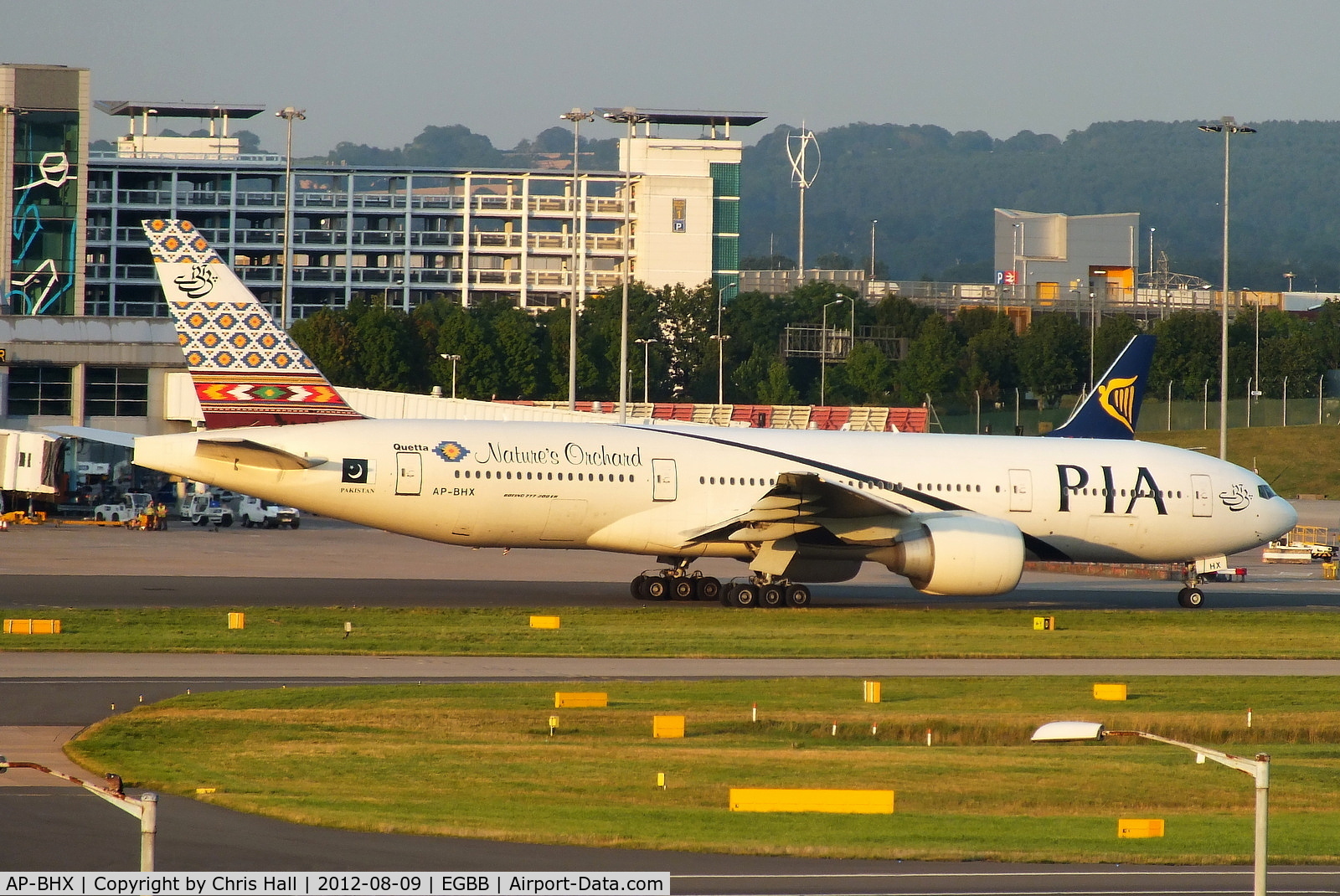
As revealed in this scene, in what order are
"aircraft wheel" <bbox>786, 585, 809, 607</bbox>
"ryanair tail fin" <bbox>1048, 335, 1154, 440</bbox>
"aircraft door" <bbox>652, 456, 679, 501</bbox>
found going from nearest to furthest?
"aircraft door" <bbox>652, 456, 679, 501</bbox> → "aircraft wheel" <bbox>786, 585, 809, 607</bbox> → "ryanair tail fin" <bbox>1048, 335, 1154, 440</bbox>

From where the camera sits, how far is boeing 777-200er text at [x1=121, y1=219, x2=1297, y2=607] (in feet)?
98.9

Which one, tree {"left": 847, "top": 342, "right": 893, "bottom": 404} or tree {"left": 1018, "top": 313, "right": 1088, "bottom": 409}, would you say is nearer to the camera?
tree {"left": 847, "top": 342, "right": 893, "bottom": 404}

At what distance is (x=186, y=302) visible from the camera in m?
30.6

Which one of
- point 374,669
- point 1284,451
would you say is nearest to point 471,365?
point 1284,451

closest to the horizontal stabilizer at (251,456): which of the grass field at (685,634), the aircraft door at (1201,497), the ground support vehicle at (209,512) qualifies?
the grass field at (685,634)

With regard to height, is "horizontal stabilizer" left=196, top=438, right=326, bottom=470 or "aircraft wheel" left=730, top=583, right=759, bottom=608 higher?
"horizontal stabilizer" left=196, top=438, right=326, bottom=470

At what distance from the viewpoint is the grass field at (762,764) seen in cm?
1394

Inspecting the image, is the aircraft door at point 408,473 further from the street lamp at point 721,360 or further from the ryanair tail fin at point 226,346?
the street lamp at point 721,360

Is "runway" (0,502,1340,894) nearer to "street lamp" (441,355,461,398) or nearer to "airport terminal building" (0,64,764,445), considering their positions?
"street lamp" (441,355,461,398)

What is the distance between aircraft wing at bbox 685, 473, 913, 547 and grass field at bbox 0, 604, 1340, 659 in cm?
149

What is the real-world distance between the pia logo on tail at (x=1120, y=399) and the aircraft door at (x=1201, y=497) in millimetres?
5028

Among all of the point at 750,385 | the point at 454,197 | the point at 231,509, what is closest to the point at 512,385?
the point at 750,385

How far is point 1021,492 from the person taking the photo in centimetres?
3322

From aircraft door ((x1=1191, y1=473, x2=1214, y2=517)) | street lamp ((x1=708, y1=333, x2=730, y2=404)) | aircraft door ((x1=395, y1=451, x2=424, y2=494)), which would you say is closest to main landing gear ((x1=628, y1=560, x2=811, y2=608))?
aircraft door ((x1=395, y1=451, x2=424, y2=494))
